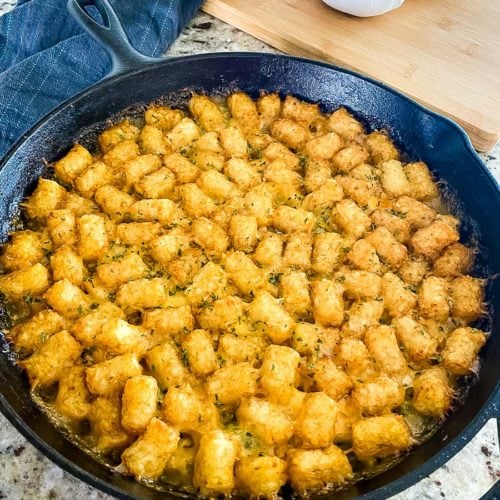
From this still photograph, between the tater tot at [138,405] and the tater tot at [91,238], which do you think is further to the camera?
the tater tot at [91,238]

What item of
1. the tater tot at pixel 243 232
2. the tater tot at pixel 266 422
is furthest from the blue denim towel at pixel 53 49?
the tater tot at pixel 266 422

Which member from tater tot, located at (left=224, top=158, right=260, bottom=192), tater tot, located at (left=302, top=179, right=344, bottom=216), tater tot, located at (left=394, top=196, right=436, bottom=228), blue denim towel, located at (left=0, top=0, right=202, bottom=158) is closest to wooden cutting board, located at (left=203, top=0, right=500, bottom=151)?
blue denim towel, located at (left=0, top=0, right=202, bottom=158)

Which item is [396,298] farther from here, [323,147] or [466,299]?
[323,147]

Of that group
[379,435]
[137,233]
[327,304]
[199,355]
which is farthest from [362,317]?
[137,233]

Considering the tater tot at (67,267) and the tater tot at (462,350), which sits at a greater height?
the tater tot at (462,350)

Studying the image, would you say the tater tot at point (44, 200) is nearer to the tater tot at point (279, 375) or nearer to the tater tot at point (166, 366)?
the tater tot at point (166, 366)

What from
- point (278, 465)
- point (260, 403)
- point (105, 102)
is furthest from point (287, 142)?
point (278, 465)

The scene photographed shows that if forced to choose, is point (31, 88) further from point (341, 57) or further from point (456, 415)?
point (456, 415)
